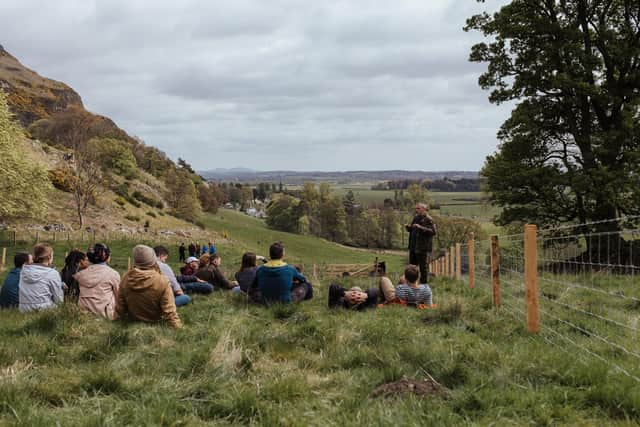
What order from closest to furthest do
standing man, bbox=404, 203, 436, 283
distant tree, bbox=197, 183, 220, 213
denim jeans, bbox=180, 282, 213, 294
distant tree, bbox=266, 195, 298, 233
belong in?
denim jeans, bbox=180, 282, 213, 294, standing man, bbox=404, 203, 436, 283, distant tree, bbox=197, 183, 220, 213, distant tree, bbox=266, 195, 298, 233

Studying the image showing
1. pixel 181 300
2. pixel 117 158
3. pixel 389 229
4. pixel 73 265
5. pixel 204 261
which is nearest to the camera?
pixel 181 300

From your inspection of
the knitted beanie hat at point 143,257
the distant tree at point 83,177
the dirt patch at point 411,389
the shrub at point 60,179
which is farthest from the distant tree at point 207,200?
the dirt patch at point 411,389

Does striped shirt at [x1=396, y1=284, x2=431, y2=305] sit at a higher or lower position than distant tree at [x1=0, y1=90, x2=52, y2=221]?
lower

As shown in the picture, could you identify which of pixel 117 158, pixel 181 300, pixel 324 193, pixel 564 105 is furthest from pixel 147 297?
pixel 324 193

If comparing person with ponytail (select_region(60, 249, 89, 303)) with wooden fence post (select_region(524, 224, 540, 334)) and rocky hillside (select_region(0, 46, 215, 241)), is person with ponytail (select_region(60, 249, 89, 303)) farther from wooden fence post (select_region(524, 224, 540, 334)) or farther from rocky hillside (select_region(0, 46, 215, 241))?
rocky hillside (select_region(0, 46, 215, 241))

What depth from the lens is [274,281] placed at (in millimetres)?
8336

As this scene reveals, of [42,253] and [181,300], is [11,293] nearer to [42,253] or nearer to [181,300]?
[42,253]

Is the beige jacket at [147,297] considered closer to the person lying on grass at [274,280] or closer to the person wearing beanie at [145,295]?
the person wearing beanie at [145,295]

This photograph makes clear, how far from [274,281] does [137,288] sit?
2.39 meters

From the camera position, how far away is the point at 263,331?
19.9ft

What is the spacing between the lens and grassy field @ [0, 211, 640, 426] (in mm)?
3609

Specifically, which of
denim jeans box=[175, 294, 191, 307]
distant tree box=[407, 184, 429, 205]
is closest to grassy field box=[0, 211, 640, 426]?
denim jeans box=[175, 294, 191, 307]

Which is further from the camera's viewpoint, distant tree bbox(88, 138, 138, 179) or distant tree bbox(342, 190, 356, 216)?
distant tree bbox(342, 190, 356, 216)

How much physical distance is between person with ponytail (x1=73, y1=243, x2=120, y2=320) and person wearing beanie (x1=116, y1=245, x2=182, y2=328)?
563 millimetres
